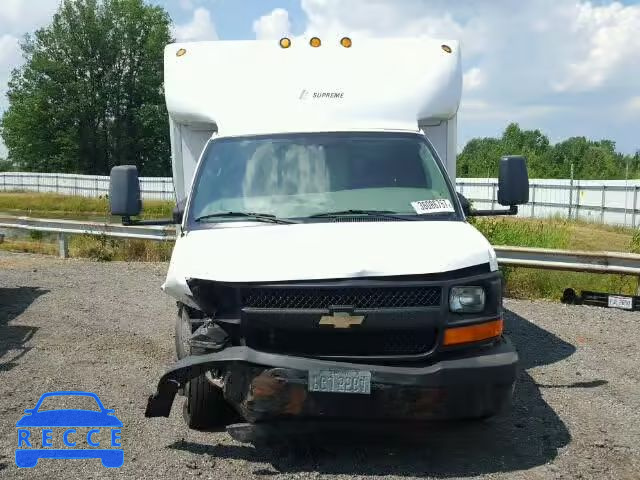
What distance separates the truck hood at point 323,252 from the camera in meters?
4.60

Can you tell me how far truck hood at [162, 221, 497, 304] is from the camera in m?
4.60

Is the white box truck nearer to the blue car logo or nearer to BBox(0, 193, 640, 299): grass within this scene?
the blue car logo

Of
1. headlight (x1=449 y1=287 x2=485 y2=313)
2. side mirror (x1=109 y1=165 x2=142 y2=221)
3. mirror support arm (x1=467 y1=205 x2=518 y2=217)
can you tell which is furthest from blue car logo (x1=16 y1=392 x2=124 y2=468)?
mirror support arm (x1=467 y1=205 x2=518 y2=217)

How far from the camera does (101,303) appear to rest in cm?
1022

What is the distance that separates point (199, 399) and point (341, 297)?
4.38ft

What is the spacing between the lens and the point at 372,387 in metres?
4.46

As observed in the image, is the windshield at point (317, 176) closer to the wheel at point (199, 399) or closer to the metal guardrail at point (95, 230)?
the wheel at point (199, 399)

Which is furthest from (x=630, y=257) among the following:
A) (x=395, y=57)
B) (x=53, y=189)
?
(x=53, y=189)

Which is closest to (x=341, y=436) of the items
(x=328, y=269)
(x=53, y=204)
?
(x=328, y=269)

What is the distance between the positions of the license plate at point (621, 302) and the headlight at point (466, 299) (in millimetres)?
5686

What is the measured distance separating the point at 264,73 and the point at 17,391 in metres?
3.49

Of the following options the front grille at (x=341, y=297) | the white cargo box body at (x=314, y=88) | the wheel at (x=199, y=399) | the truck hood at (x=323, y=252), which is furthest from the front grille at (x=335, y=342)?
the white cargo box body at (x=314, y=88)

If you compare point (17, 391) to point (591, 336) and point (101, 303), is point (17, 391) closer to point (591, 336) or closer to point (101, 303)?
point (101, 303)

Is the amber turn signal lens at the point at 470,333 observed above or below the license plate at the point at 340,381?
above
